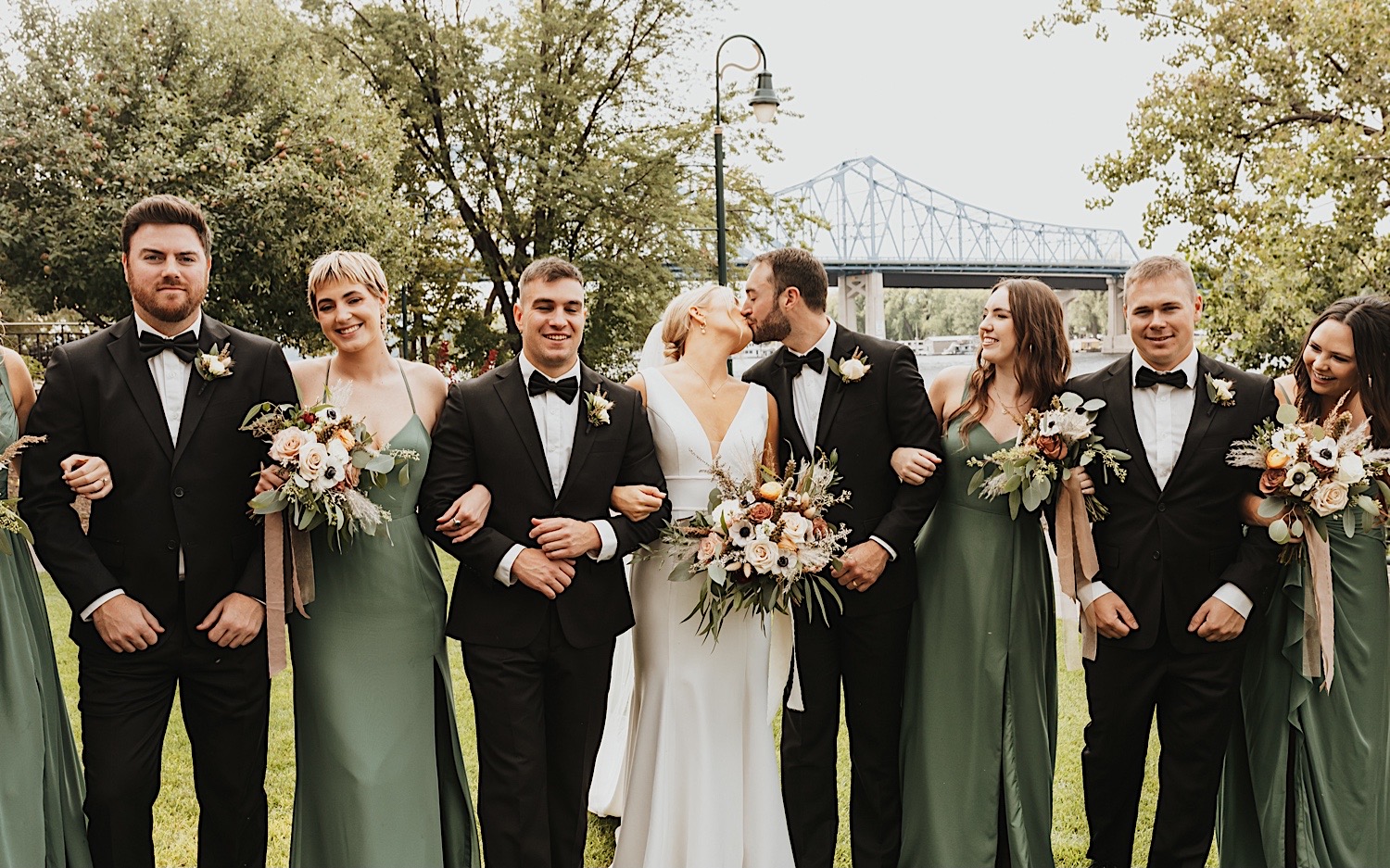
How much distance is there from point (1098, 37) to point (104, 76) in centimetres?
1317

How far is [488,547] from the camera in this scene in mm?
3957

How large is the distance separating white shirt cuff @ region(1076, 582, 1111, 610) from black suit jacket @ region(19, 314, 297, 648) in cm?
305

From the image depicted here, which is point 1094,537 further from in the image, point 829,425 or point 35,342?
point 35,342

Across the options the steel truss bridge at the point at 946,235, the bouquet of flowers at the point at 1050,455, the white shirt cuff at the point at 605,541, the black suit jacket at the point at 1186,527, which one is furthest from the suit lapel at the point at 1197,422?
the steel truss bridge at the point at 946,235

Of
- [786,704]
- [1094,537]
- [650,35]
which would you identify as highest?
[650,35]

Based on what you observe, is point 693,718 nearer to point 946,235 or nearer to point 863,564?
point 863,564

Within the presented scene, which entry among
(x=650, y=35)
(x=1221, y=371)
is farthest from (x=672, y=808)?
(x=650, y=35)

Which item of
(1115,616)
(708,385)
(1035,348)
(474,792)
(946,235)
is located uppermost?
(946,235)

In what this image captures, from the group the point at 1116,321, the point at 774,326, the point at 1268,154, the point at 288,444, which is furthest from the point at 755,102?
the point at 1116,321

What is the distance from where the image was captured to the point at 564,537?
400 cm

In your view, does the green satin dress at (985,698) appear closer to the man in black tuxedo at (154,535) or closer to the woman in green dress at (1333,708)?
the woman in green dress at (1333,708)

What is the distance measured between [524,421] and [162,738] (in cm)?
166

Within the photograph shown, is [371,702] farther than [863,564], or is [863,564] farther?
[863,564]

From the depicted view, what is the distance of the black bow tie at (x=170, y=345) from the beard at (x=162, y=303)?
0.22 ft
